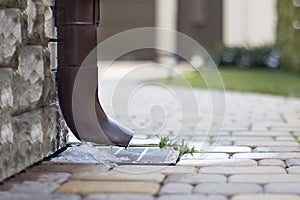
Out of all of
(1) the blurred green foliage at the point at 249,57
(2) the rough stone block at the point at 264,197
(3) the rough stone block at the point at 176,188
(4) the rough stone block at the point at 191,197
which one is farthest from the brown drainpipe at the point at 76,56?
(1) the blurred green foliage at the point at 249,57

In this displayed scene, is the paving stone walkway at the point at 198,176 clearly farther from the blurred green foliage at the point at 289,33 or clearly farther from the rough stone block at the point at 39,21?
the blurred green foliage at the point at 289,33

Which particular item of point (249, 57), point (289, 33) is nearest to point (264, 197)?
point (289, 33)

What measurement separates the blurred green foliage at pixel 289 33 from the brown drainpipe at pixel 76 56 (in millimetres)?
7557

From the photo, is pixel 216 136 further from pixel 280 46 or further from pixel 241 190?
pixel 280 46

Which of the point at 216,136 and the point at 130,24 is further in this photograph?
the point at 130,24

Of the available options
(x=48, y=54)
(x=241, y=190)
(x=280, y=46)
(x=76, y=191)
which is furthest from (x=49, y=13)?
(x=280, y=46)

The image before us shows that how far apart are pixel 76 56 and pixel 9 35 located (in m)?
0.58

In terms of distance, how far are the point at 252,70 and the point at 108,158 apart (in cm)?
884

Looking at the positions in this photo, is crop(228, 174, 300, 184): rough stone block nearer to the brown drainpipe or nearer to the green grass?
the brown drainpipe

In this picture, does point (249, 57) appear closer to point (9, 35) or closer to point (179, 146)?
point (179, 146)

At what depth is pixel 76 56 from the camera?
2.81m

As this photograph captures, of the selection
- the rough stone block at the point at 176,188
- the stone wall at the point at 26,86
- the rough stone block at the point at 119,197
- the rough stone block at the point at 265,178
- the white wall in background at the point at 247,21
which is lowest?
the white wall in background at the point at 247,21

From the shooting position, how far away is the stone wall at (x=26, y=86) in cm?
225

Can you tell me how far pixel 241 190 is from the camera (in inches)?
85.0
